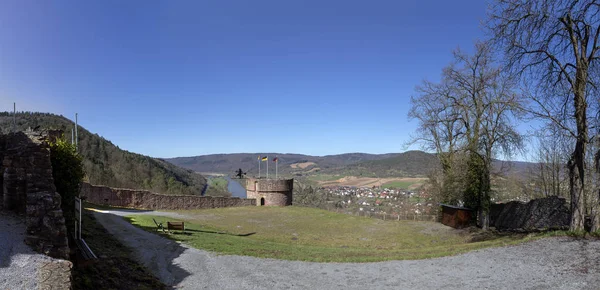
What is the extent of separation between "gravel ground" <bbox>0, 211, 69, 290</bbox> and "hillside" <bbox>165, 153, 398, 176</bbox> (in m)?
115

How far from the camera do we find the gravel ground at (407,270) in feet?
24.8

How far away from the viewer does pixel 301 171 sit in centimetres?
12750

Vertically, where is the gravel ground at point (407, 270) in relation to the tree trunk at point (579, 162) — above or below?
below

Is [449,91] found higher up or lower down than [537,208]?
higher up

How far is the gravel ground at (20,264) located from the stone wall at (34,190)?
0.82 feet

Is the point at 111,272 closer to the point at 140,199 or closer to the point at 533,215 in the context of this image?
the point at 533,215

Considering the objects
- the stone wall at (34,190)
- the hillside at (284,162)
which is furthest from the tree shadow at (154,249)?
the hillside at (284,162)

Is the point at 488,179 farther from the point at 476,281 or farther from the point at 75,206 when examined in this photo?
the point at 75,206

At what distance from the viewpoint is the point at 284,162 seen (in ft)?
523

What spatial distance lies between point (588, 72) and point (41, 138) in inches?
602

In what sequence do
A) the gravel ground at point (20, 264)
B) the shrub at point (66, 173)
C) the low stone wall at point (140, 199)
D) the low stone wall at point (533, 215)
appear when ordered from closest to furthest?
the gravel ground at point (20, 264) < the shrub at point (66, 173) < the low stone wall at point (533, 215) < the low stone wall at point (140, 199)

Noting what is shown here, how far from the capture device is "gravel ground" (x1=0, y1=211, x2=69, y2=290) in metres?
5.08

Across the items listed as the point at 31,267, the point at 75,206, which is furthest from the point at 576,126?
the point at 75,206

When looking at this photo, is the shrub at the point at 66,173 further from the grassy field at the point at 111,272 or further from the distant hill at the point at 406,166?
the distant hill at the point at 406,166
